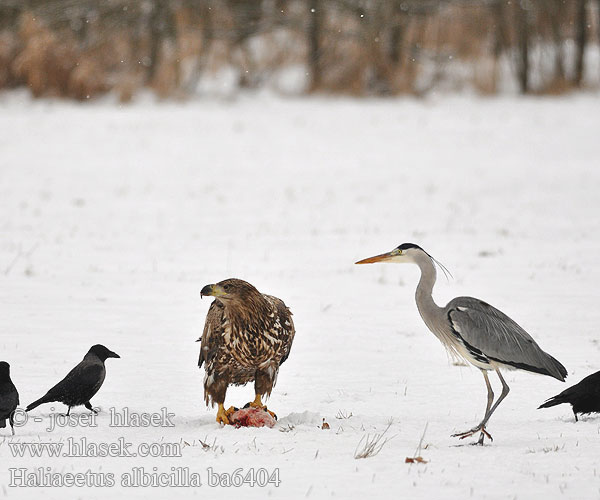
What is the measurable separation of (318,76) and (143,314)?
1722 cm

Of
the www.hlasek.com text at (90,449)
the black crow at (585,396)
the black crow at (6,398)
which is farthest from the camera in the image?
the black crow at (585,396)

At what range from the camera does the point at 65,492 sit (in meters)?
4.94

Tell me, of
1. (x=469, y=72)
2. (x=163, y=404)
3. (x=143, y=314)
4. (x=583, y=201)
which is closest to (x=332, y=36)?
(x=469, y=72)

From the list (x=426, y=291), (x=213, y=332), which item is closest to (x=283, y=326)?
(x=213, y=332)

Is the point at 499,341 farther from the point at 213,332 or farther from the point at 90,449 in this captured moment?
the point at 90,449

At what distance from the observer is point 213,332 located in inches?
247

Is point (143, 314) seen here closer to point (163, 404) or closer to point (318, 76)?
point (163, 404)

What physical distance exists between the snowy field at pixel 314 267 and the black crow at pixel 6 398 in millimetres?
177

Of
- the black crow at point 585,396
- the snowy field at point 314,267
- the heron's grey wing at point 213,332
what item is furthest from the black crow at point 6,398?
the black crow at point 585,396

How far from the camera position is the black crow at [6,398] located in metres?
5.78

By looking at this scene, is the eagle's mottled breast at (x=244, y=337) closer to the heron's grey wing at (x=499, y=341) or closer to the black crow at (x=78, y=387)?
the black crow at (x=78, y=387)

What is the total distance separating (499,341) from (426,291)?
0.65m

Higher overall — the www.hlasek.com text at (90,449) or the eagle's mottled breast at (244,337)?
the eagle's mottled breast at (244,337)

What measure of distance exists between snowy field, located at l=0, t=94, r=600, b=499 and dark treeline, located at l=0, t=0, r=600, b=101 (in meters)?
1.04
